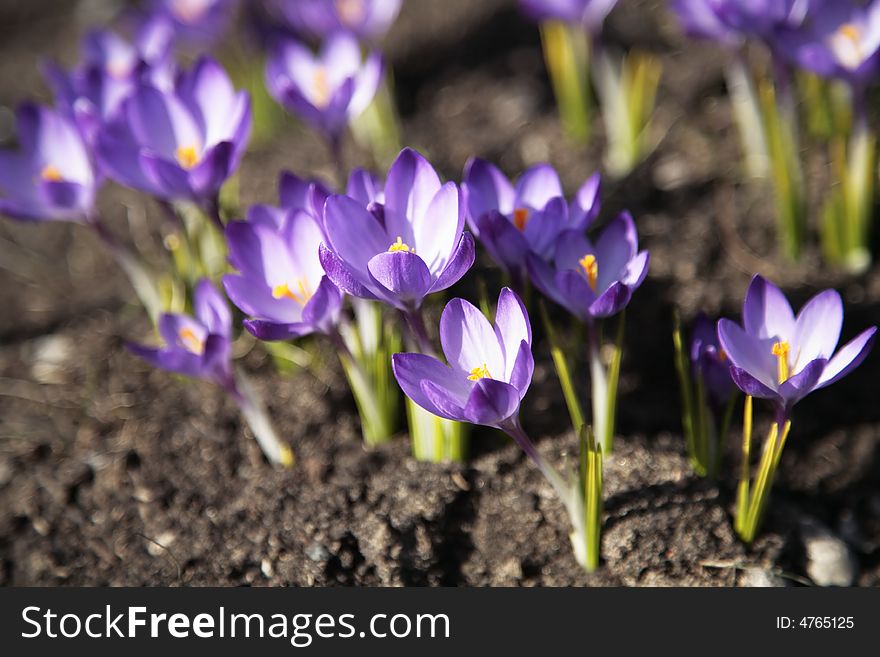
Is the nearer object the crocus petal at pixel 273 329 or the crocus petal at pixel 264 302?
the crocus petal at pixel 273 329

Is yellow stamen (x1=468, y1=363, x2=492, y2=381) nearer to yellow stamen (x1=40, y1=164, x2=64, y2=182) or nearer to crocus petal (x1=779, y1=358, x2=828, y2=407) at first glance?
crocus petal (x1=779, y1=358, x2=828, y2=407)

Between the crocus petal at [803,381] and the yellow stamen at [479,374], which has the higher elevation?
the yellow stamen at [479,374]

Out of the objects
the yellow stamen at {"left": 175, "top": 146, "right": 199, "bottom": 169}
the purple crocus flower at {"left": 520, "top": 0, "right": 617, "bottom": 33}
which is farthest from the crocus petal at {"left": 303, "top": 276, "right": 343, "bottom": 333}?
the purple crocus flower at {"left": 520, "top": 0, "right": 617, "bottom": 33}

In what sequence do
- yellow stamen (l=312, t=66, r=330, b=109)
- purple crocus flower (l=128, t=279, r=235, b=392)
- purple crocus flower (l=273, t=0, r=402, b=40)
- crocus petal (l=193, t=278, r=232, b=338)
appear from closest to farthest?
purple crocus flower (l=128, t=279, r=235, b=392), crocus petal (l=193, t=278, r=232, b=338), yellow stamen (l=312, t=66, r=330, b=109), purple crocus flower (l=273, t=0, r=402, b=40)

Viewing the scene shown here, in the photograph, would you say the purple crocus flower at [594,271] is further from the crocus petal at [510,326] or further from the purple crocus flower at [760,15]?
the purple crocus flower at [760,15]

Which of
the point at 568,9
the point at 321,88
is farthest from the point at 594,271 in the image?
the point at 568,9

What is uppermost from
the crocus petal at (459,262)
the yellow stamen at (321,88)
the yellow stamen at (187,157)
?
the yellow stamen at (321,88)

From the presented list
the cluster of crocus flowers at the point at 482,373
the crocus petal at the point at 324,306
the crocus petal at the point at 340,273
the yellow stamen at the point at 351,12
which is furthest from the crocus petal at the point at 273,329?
the yellow stamen at the point at 351,12
